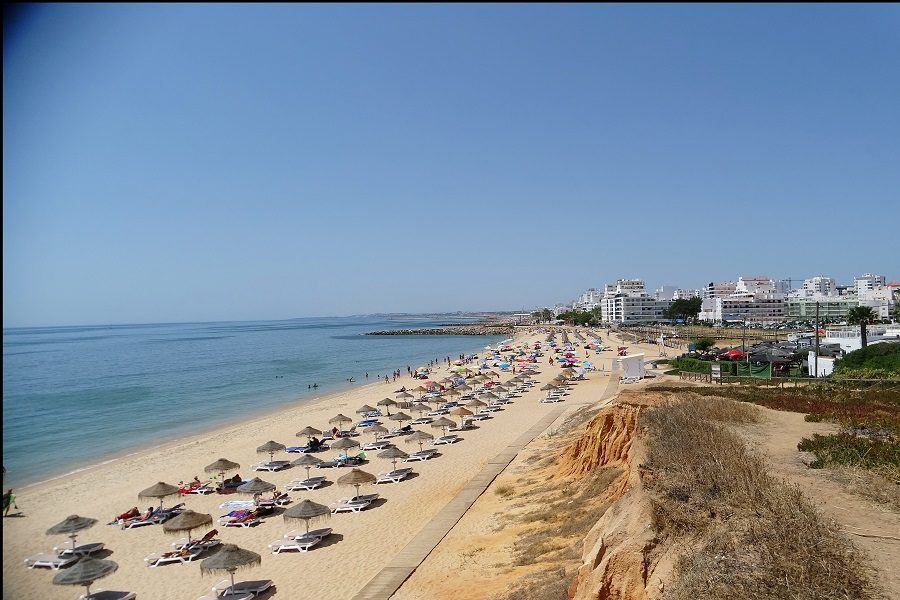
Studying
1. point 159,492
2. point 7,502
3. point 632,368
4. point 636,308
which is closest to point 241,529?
point 159,492

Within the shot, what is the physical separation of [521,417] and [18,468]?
2516 cm

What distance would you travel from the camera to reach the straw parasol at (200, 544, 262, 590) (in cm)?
1140

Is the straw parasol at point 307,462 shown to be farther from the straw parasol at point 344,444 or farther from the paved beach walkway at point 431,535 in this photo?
the paved beach walkway at point 431,535

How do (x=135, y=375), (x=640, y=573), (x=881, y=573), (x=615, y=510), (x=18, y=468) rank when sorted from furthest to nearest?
(x=135, y=375), (x=18, y=468), (x=615, y=510), (x=640, y=573), (x=881, y=573)

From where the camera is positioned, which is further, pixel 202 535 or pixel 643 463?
pixel 202 535

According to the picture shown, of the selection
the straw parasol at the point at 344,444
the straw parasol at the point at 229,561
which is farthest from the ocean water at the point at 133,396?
the straw parasol at the point at 344,444

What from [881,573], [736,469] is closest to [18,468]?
[736,469]

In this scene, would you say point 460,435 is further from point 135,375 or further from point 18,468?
point 135,375

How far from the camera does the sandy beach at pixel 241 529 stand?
40.9ft

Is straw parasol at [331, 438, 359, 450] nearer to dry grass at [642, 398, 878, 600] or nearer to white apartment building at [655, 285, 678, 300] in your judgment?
dry grass at [642, 398, 878, 600]

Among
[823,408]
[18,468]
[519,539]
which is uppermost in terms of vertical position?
[823,408]

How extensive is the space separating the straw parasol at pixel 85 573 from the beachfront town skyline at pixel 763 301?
117 meters

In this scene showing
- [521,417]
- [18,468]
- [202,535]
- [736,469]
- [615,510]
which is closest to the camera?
[615,510]

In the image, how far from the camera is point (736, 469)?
9062mm
